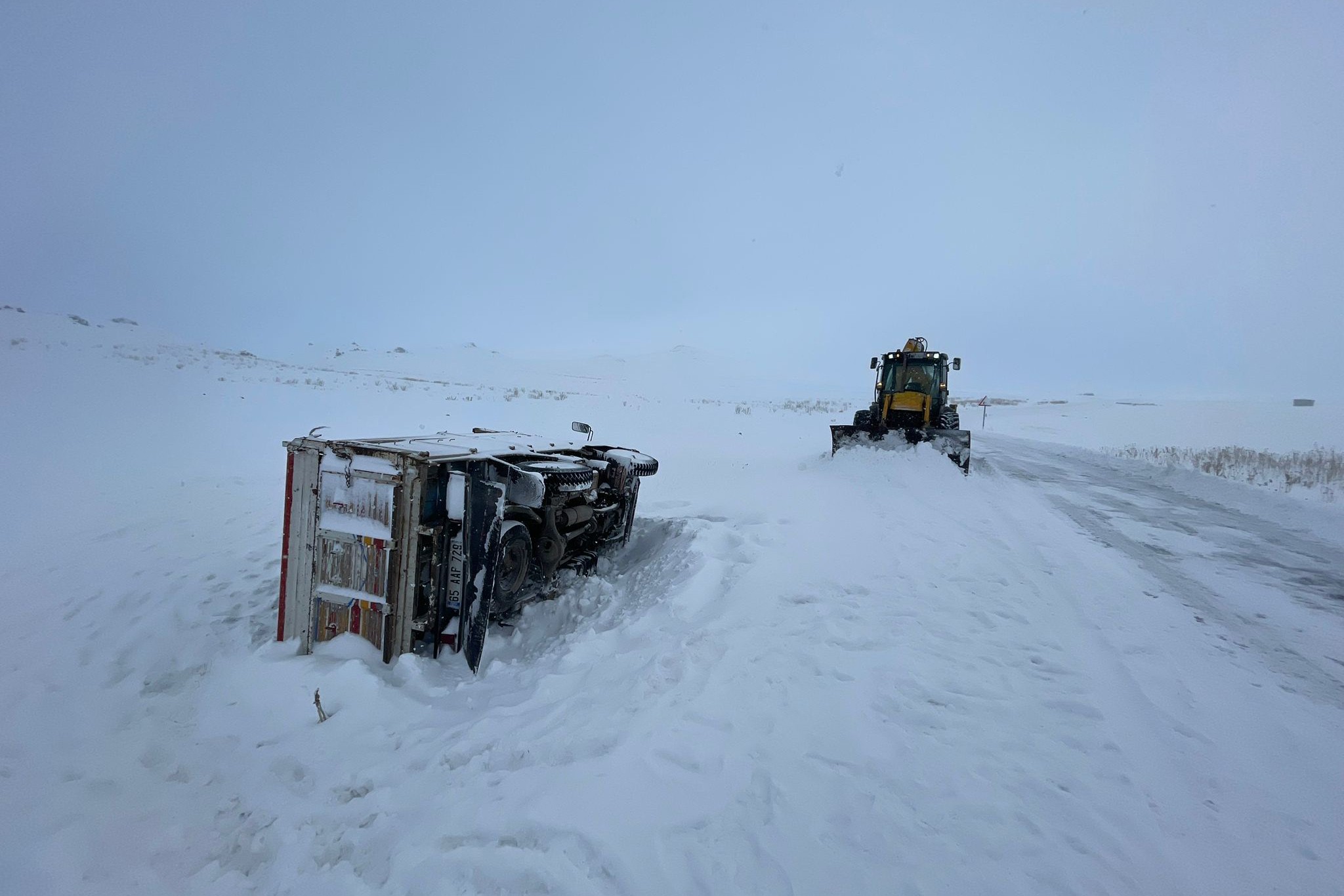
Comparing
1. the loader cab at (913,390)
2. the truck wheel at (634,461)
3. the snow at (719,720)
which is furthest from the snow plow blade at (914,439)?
the truck wheel at (634,461)

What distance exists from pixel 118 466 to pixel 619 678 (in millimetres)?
9885

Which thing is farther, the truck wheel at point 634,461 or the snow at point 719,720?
the truck wheel at point 634,461

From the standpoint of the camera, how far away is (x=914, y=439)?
11.5m

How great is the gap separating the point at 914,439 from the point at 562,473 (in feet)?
30.1

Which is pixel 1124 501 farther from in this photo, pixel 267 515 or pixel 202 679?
pixel 267 515

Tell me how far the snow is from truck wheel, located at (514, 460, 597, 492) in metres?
0.99

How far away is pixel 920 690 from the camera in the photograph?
122 inches

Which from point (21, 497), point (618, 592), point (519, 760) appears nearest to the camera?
point (519, 760)

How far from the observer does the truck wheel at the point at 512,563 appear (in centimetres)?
427

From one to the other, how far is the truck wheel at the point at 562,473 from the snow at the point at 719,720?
0.99m

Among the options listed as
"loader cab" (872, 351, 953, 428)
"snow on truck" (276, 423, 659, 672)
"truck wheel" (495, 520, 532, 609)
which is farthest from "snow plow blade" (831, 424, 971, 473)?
"snow on truck" (276, 423, 659, 672)

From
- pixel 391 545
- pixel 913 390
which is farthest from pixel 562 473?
pixel 913 390

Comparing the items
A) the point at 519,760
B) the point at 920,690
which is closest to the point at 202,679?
the point at 519,760

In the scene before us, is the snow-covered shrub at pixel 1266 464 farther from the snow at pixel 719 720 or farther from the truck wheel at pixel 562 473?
the truck wheel at pixel 562 473
